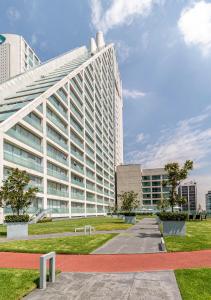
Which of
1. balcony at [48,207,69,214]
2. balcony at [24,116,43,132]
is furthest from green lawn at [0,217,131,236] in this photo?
balcony at [24,116,43,132]

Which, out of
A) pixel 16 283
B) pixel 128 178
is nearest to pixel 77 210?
pixel 16 283

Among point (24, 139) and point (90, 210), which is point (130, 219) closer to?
point (24, 139)

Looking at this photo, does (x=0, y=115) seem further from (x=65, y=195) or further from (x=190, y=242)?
(x=190, y=242)

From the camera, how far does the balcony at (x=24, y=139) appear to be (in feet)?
145

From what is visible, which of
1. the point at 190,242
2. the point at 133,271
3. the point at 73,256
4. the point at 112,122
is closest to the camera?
the point at 133,271

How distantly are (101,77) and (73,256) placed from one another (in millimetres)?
108959

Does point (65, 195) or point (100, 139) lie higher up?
point (100, 139)

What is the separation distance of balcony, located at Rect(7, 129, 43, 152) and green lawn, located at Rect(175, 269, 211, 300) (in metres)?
36.3

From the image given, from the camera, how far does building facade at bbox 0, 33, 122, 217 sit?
156 ft

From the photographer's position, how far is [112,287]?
9.30 metres

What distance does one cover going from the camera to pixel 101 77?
119 m

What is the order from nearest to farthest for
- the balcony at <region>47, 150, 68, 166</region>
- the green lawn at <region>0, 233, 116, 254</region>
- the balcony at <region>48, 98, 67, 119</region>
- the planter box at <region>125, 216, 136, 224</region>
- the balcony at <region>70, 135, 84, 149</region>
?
the green lawn at <region>0, 233, 116, 254</region>
the planter box at <region>125, 216, 136, 224</region>
the balcony at <region>47, 150, 68, 166</region>
the balcony at <region>48, 98, 67, 119</region>
the balcony at <region>70, 135, 84, 149</region>

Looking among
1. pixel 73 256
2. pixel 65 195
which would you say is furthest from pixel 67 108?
pixel 73 256

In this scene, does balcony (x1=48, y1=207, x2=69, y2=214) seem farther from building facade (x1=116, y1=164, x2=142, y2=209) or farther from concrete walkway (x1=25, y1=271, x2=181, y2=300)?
building facade (x1=116, y1=164, x2=142, y2=209)
